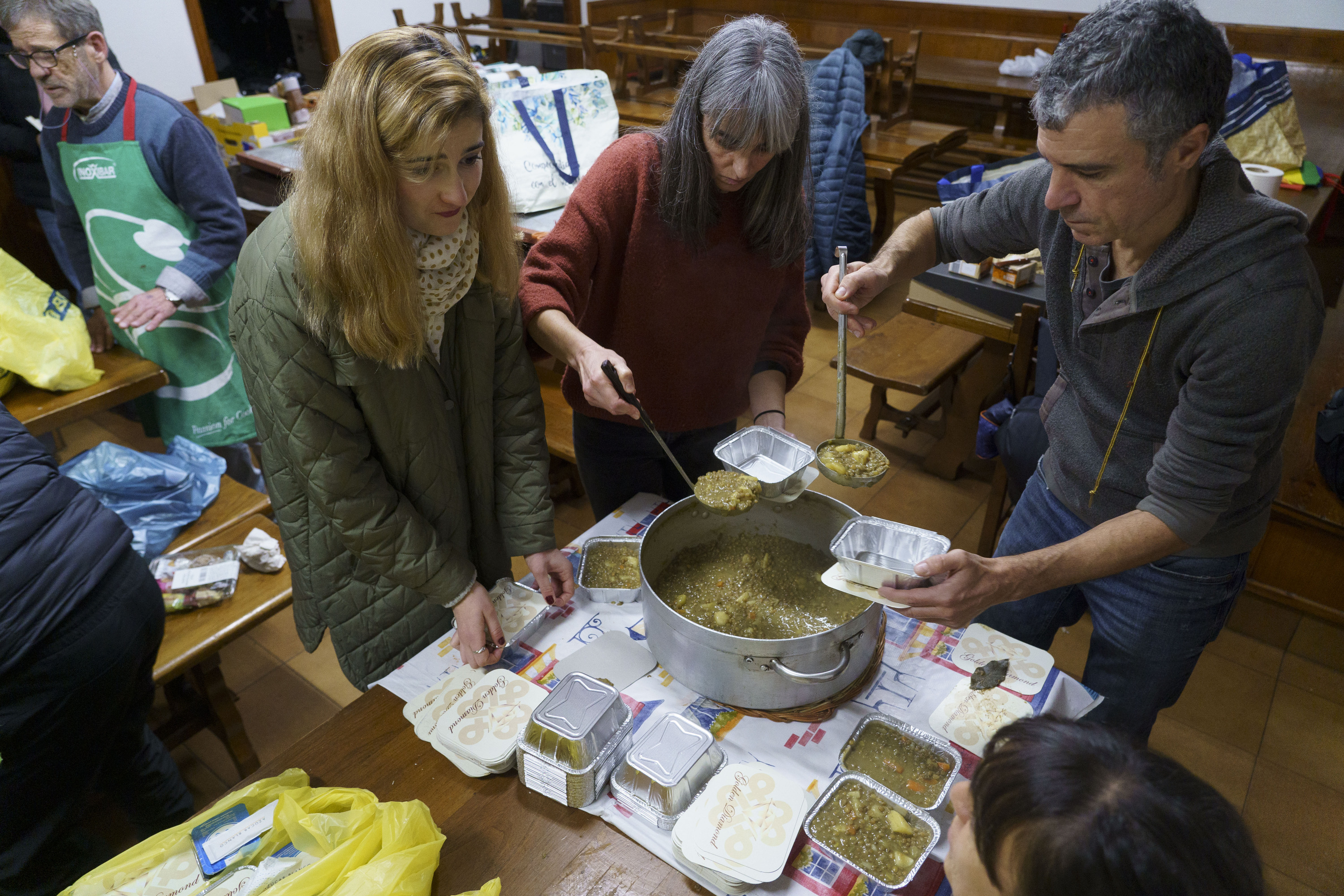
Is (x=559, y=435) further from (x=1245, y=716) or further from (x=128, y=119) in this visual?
(x=1245, y=716)

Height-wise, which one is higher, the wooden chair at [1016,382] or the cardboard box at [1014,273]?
the cardboard box at [1014,273]

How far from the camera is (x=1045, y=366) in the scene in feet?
8.86

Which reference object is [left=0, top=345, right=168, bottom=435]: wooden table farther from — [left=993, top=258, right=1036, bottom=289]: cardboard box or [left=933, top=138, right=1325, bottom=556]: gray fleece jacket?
[left=993, top=258, right=1036, bottom=289]: cardboard box

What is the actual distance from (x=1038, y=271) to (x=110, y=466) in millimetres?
3487

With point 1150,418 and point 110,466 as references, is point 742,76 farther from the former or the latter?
point 110,466

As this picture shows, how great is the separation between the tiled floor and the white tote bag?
1569 mm

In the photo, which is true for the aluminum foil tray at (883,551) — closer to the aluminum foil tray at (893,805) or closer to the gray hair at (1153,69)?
the aluminum foil tray at (893,805)

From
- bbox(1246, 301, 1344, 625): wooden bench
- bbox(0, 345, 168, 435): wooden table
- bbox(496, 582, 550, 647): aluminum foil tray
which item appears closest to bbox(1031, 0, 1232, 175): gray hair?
bbox(496, 582, 550, 647): aluminum foil tray

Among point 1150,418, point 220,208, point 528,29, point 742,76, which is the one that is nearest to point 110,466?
point 220,208

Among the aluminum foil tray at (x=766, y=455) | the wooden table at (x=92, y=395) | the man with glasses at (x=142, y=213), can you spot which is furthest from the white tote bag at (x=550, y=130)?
the aluminum foil tray at (x=766, y=455)

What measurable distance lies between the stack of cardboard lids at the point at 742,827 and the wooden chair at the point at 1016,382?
1.67 metres

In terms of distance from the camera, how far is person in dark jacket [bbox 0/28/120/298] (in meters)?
3.68

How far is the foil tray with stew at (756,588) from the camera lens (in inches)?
67.6

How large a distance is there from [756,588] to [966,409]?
2482 mm
